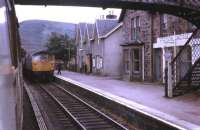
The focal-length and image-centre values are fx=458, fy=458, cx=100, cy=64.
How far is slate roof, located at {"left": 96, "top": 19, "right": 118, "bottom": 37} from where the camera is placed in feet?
172

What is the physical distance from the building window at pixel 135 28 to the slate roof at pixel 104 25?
13504 millimetres

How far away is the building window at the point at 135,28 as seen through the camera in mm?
37031

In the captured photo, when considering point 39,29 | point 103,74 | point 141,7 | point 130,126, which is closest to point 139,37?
point 103,74

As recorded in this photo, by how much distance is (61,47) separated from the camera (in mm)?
70625

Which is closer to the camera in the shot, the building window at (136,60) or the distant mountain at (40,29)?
the building window at (136,60)

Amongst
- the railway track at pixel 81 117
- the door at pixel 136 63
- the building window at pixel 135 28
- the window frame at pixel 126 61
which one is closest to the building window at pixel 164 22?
the door at pixel 136 63

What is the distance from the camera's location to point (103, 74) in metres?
50.5

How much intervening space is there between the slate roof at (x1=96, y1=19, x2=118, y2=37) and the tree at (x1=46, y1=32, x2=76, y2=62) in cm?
1669

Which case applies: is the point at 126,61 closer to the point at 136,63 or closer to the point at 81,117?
the point at 136,63

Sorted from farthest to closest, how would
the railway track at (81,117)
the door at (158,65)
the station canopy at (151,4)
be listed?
1. the door at (158,65)
2. the station canopy at (151,4)
3. the railway track at (81,117)

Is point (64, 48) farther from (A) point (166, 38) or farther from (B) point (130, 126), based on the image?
(B) point (130, 126)

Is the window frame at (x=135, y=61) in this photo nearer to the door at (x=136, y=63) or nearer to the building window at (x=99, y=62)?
the door at (x=136, y=63)

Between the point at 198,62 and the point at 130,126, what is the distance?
23.4 feet

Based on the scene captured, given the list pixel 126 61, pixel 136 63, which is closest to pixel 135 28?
pixel 136 63
